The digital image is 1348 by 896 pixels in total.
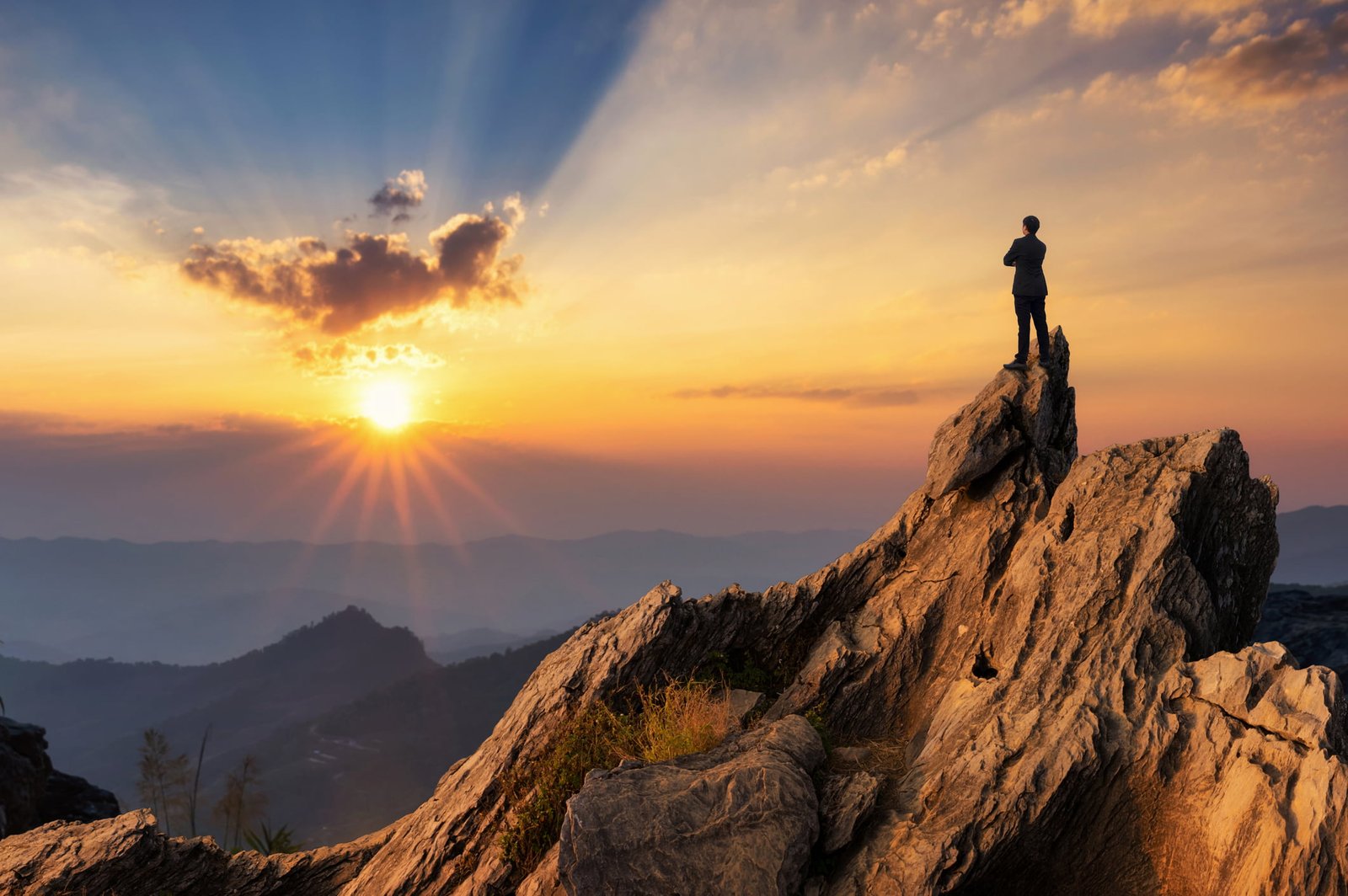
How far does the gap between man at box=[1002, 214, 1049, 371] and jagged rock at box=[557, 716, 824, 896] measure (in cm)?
1464

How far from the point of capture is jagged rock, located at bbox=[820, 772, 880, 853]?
12.5m

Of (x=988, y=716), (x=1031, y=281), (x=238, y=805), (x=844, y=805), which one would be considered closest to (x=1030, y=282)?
(x=1031, y=281)

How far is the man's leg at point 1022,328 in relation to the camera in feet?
72.0

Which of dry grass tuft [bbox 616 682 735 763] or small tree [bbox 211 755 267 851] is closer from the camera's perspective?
dry grass tuft [bbox 616 682 735 763]

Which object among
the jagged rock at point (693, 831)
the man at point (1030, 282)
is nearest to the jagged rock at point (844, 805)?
the jagged rock at point (693, 831)

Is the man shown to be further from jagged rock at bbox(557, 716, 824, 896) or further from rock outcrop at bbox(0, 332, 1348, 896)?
jagged rock at bbox(557, 716, 824, 896)

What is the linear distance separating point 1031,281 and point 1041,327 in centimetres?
131

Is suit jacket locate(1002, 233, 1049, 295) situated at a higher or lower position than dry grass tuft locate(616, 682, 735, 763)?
higher

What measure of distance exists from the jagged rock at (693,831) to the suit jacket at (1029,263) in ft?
50.7

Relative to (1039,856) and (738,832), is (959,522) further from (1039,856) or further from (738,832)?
(738,832)

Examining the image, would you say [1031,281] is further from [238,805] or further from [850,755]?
[238,805]

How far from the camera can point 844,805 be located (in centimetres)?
1279

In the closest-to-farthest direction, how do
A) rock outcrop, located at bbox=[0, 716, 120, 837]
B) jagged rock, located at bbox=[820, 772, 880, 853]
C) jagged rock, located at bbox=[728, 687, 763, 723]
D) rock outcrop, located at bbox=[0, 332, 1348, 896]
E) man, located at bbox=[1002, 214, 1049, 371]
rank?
1. rock outcrop, located at bbox=[0, 332, 1348, 896]
2. jagged rock, located at bbox=[820, 772, 880, 853]
3. jagged rock, located at bbox=[728, 687, 763, 723]
4. man, located at bbox=[1002, 214, 1049, 371]
5. rock outcrop, located at bbox=[0, 716, 120, 837]

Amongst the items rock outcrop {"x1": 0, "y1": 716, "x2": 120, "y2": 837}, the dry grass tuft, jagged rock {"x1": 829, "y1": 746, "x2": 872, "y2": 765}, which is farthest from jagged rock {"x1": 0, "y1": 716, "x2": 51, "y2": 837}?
jagged rock {"x1": 829, "y1": 746, "x2": 872, "y2": 765}
